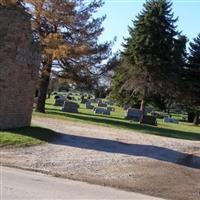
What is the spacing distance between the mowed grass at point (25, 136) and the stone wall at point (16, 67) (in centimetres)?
74

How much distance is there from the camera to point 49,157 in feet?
51.8

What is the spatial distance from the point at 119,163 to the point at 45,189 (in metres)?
5.67

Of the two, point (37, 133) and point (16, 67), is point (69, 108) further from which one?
point (37, 133)

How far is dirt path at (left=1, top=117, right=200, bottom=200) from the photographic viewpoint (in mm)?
13406

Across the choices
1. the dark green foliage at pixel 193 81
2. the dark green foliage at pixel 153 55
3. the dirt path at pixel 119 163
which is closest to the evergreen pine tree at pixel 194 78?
the dark green foliage at pixel 193 81

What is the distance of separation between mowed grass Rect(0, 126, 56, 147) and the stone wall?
738mm

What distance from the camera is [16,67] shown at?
819 inches

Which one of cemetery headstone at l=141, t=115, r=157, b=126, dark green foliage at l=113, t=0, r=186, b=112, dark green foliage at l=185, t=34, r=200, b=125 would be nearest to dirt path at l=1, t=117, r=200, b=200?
cemetery headstone at l=141, t=115, r=157, b=126

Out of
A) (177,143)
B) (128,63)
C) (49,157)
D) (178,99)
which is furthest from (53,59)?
(178,99)

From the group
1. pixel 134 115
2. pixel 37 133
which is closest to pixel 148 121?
pixel 134 115

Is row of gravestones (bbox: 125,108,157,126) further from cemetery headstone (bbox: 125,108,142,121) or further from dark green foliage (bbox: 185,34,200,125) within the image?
dark green foliage (bbox: 185,34,200,125)

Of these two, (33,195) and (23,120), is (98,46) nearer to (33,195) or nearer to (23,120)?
(23,120)

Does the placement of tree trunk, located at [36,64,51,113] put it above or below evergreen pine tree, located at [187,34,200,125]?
below

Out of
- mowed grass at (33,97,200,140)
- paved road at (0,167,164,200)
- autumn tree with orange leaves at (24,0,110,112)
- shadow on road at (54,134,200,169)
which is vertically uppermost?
autumn tree with orange leaves at (24,0,110,112)
